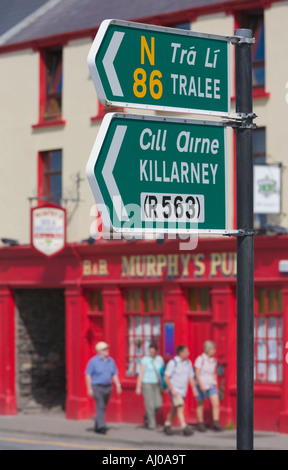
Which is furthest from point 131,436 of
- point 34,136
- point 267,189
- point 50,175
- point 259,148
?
point 34,136

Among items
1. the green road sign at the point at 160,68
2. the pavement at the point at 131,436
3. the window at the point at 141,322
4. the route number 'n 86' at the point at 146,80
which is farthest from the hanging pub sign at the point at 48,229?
the route number 'n 86' at the point at 146,80

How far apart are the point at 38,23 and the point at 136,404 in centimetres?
985

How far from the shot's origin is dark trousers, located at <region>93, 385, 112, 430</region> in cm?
2191

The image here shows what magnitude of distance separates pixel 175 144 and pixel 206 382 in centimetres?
1691

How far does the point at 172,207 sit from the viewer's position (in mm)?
5422

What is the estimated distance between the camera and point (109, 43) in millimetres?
5320

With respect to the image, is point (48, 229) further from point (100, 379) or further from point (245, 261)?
point (245, 261)

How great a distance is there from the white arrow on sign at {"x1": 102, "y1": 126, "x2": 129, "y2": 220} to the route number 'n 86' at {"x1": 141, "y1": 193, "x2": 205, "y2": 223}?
0.12m

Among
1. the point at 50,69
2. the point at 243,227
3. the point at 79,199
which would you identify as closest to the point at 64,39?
the point at 50,69

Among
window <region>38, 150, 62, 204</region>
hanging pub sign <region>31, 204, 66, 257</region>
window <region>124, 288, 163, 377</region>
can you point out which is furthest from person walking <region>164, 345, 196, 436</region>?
window <region>38, 150, 62, 204</region>

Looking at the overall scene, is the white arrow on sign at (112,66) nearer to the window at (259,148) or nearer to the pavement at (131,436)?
the pavement at (131,436)

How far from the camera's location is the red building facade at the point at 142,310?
22281mm

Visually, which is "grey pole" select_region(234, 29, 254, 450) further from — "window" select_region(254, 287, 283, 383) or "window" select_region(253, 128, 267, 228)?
"window" select_region(254, 287, 283, 383)
